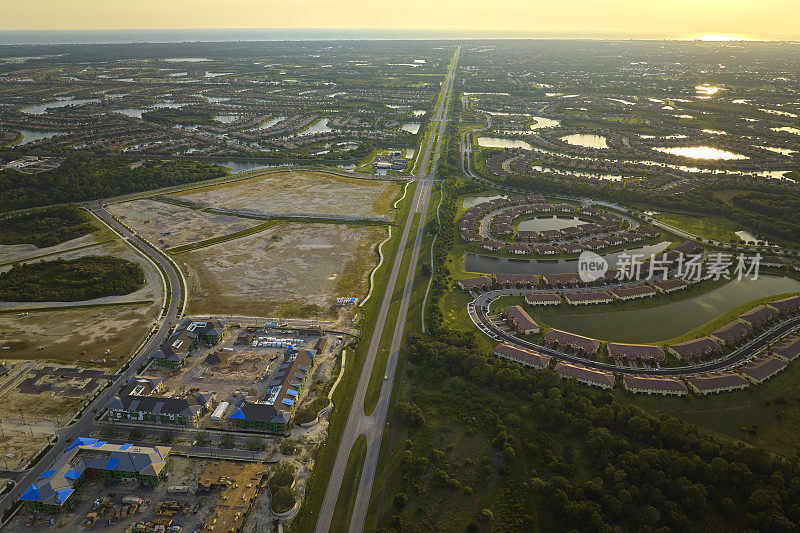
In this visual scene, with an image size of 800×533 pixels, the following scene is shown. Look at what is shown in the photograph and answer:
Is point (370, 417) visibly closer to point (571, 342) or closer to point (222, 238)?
point (571, 342)

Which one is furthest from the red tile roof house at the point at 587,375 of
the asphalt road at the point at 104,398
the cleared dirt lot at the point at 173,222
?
the cleared dirt lot at the point at 173,222

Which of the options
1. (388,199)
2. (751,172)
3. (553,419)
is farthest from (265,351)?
(751,172)

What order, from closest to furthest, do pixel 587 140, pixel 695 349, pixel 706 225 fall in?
pixel 695 349, pixel 706 225, pixel 587 140

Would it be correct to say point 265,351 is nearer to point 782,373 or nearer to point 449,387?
point 449,387

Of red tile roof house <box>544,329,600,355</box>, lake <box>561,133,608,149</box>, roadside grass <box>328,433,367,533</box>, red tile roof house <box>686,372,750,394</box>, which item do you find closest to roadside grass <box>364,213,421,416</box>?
roadside grass <box>328,433,367,533</box>

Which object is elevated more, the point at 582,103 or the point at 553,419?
the point at 582,103

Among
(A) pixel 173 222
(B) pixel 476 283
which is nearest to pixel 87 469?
(B) pixel 476 283

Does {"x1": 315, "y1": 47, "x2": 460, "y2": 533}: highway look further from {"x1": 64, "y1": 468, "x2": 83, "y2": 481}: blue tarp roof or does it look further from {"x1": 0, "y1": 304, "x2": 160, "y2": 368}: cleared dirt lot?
{"x1": 0, "y1": 304, "x2": 160, "y2": 368}: cleared dirt lot
